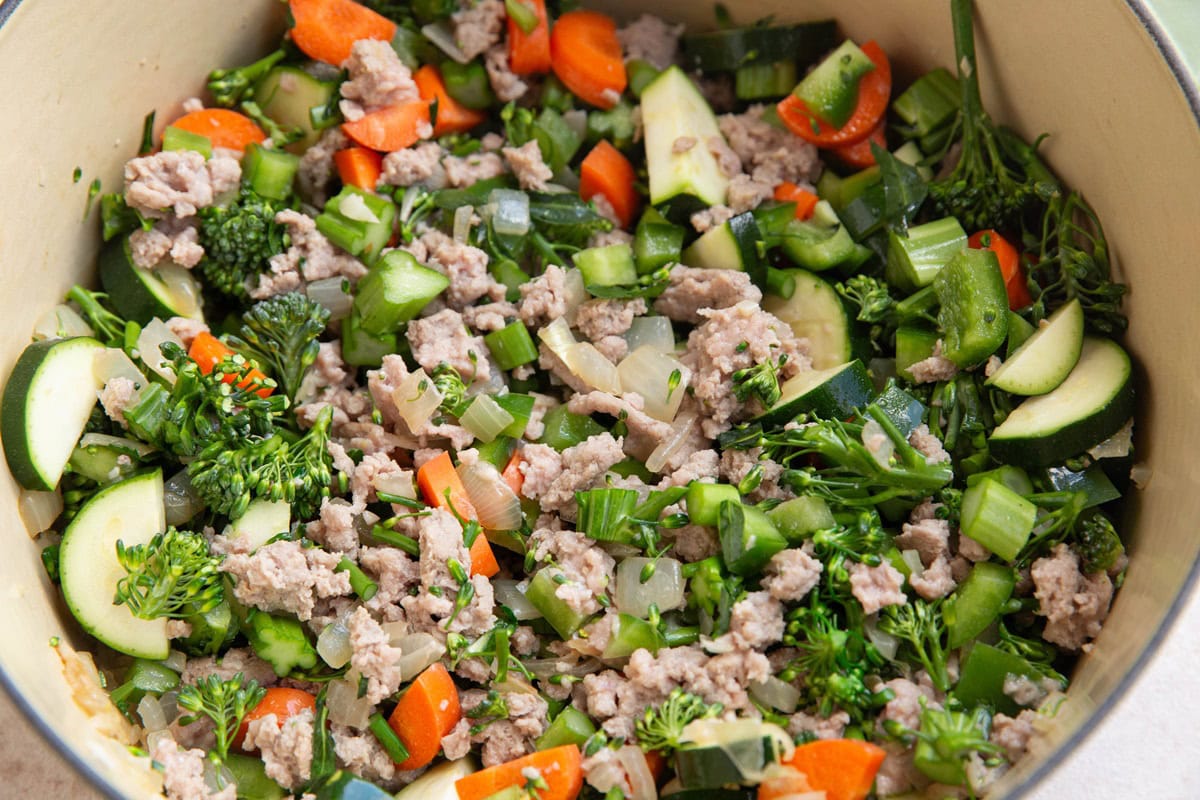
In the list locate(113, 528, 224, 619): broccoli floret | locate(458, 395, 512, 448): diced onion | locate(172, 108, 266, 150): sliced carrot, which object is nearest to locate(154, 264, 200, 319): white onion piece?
locate(172, 108, 266, 150): sliced carrot

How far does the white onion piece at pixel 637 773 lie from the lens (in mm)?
2408

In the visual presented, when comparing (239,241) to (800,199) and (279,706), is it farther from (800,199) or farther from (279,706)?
(800,199)

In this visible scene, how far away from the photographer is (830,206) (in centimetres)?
323

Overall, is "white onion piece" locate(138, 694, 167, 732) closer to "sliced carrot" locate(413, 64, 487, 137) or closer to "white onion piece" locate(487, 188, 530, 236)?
"white onion piece" locate(487, 188, 530, 236)

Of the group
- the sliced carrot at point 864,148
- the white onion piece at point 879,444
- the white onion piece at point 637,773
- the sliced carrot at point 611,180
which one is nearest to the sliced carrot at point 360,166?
the sliced carrot at point 611,180

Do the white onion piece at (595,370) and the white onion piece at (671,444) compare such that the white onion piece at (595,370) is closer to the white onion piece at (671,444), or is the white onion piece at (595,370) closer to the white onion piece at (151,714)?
the white onion piece at (671,444)

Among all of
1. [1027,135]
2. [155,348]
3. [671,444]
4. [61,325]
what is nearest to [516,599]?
[671,444]

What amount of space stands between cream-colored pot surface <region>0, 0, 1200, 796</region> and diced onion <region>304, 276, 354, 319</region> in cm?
65

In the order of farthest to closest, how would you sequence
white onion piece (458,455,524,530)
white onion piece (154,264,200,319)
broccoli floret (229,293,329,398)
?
white onion piece (154,264,200,319) < broccoli floret (229,293,329,398) < white onion piece (458,455,524,530)

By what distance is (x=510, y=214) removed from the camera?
3139mm

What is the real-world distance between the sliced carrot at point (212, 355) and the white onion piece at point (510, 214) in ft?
2.71

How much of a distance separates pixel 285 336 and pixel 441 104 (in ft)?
3.19

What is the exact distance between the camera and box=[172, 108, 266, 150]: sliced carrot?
311 centimetres

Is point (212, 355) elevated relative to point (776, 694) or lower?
elevated
